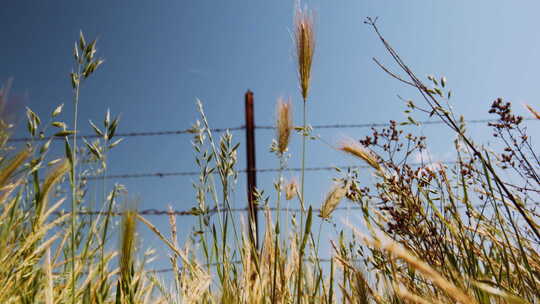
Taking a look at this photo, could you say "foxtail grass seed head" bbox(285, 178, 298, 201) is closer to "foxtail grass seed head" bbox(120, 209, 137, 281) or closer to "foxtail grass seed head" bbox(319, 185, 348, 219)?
"foxtail grass seed head" bbox(319, 185, 348, 219)

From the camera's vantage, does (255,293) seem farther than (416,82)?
Yes

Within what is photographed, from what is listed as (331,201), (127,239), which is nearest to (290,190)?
(331,201)

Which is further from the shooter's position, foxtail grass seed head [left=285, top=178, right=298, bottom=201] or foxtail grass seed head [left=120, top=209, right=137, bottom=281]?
foxtail grass seed head [left=285, top=178, right=298, bottom=201]

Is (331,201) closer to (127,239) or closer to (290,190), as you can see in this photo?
(290,190)

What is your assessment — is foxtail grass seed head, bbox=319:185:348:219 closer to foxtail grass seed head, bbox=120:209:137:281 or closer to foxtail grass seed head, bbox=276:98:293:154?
foxtail grass seed head, bbox=276:98:293:154

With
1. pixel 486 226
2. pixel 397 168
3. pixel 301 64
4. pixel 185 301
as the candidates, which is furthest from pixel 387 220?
pixel 185 301

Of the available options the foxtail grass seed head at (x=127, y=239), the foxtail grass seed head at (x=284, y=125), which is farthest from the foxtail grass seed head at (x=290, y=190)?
the foxtail grass seed head at (x=127, y=239)

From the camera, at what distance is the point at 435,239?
1009 millimetres

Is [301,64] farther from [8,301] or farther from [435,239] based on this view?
Result: [8,301]

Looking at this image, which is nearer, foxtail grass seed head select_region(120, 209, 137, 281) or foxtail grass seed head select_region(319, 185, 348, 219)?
foxtail grass seed head select_region(120, 209, 137, 281)

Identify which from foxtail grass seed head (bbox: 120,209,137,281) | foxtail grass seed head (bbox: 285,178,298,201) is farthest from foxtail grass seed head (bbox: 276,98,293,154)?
foxtail grass seed head (bbox: 120,209,137,281)

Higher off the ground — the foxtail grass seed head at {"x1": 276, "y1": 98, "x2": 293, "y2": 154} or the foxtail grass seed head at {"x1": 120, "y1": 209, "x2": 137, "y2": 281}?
the foxtail grass seed head at {"x1": 276, "y1": 98, "x2": 293, "y2": 154}

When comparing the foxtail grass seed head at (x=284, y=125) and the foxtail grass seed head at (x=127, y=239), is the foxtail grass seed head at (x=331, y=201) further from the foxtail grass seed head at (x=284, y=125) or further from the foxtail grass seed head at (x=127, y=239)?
the foxtail grass seed head at (x=127, y=239)

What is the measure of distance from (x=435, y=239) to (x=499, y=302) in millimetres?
224
